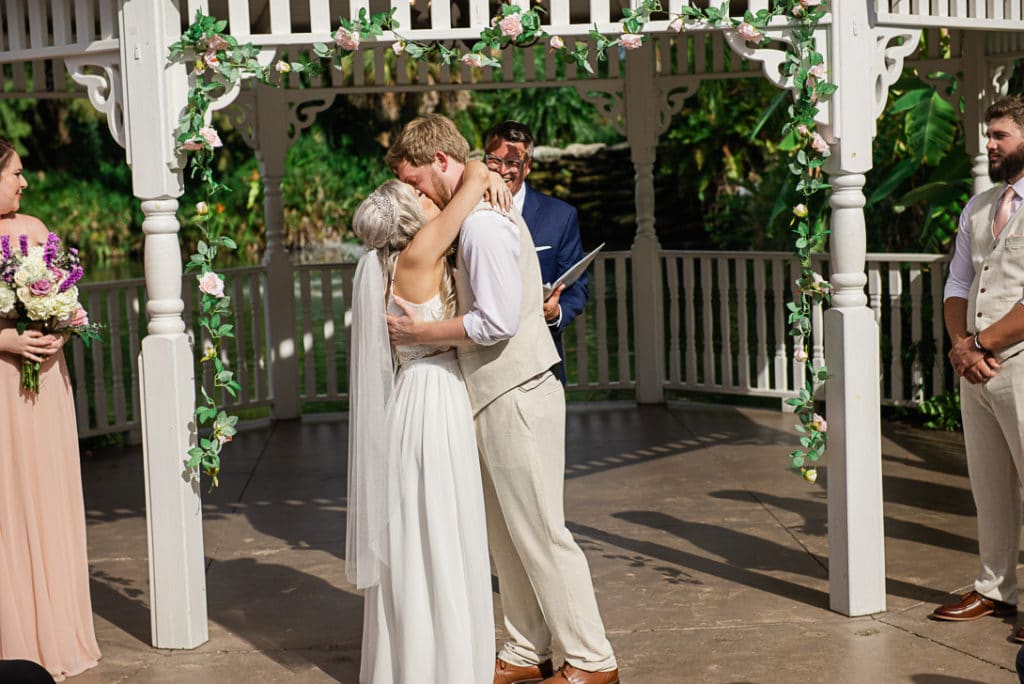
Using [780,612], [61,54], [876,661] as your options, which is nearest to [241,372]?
[61,54]

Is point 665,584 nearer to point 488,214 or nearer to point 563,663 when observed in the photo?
point 563,663

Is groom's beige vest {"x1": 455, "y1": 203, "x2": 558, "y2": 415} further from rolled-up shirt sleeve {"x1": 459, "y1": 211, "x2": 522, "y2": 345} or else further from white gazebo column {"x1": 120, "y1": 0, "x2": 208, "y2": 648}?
white gazebo column {"x1": 120, "y1": 0, "x2": 208, "y2": 648}

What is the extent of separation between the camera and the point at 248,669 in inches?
203

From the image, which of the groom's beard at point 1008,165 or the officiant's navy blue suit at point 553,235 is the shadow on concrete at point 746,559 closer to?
the officiant's navy blue suit at point 553,235

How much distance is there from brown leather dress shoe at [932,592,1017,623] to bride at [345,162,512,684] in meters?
2.03

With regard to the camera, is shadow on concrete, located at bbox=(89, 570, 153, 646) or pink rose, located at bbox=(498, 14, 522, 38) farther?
shadow on concrete, located at bbox=(89, 570, 153, 646)

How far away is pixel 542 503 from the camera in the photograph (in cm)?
456

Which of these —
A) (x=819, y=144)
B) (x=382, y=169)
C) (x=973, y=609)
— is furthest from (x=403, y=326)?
(x=382, y=169)

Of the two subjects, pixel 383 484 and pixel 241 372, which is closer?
pixel 383 484

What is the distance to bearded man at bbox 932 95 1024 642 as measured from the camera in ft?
16.7

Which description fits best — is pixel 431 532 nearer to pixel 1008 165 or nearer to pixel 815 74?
pixel 815 74

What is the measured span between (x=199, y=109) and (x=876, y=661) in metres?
3.37

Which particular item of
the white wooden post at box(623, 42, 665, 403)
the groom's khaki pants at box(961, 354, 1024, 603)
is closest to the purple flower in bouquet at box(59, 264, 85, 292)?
the groom's khaki pants at box(961, 354, 1024, 603)

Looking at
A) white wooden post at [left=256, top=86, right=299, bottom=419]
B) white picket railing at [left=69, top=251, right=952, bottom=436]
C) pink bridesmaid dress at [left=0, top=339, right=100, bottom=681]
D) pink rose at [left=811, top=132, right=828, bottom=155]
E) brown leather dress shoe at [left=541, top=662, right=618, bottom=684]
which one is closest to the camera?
brown leather dress shoe at [left=541, top=662, right=618, bottom=684]
